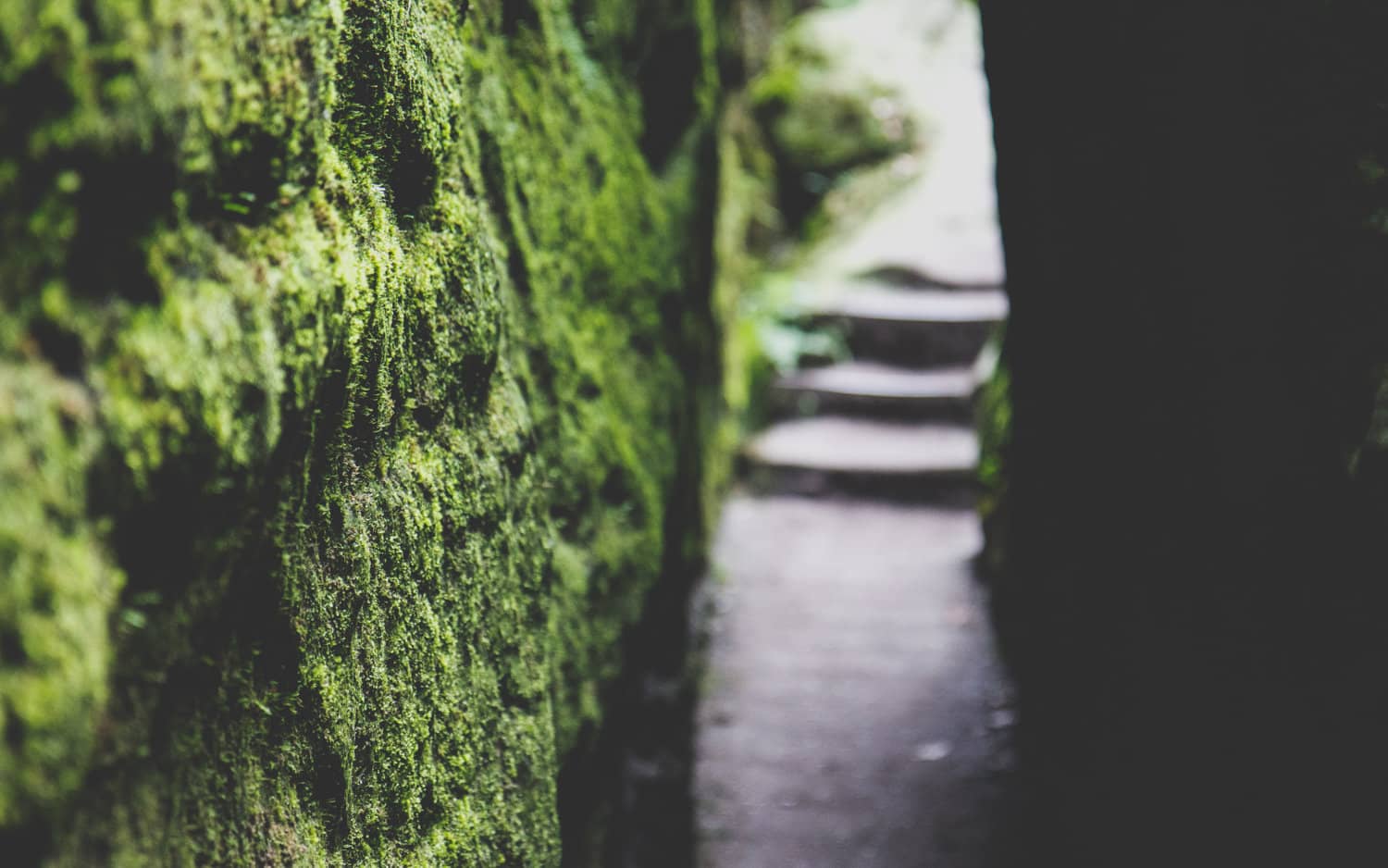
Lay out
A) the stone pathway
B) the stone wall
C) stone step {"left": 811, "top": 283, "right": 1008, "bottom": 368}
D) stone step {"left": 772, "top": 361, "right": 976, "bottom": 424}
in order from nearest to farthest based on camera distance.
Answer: the stone wall
the stone pathway
stone step {"left": 772, "top": 361, "right": 976, "bottom": 424}
stone step {"left": 811, "top": 283, "right": 1008, "bottom": 368}

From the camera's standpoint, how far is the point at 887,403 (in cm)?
757

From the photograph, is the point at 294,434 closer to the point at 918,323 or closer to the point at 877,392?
the point at 877,392

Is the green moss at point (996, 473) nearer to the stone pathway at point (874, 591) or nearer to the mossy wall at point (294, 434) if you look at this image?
the stone pathway at point (874, 591)

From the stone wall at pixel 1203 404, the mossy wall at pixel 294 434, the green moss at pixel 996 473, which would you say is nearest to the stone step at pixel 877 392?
the green moss at pixel 996 473

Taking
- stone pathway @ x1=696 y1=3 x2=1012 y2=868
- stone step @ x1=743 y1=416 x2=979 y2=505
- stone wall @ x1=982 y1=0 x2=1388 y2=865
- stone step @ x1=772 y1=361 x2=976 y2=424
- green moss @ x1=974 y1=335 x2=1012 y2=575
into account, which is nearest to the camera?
stone wall @ x1=982 y1=0 x2=1388 y2=865

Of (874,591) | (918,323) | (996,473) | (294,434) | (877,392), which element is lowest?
(874,591)

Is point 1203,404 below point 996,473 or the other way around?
the other way around

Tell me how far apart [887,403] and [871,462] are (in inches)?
31.9

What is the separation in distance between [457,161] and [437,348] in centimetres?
39

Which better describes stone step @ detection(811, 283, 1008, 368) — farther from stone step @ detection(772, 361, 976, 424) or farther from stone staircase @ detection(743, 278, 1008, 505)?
stone step @ detection(772, 361, 976, 424)

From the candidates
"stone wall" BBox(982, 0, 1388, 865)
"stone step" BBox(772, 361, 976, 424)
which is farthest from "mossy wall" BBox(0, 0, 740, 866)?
"stone step" BBox(772, 361, 976, 424)

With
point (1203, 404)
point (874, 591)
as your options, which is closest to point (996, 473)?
point (874, 591)

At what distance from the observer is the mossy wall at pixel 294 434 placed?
0.88 meters

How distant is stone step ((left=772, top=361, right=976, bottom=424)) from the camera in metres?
7.47
